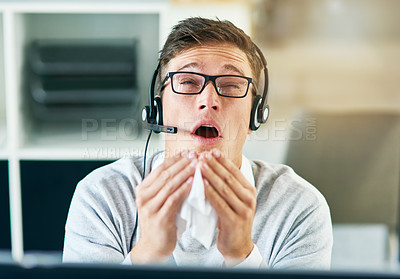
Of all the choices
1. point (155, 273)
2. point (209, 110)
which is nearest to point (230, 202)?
point (209, 110)

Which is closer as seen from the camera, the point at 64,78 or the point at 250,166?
the point at 250,166

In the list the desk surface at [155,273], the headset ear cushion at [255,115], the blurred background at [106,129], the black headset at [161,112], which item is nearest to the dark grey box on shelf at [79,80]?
the blurred background at [106,129]

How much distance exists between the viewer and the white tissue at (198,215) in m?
0.50

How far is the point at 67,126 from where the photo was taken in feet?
2.54

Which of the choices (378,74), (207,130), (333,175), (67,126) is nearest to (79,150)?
(67,126)

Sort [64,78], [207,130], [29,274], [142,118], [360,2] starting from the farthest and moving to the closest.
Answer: [360,2] → [64,78] → [142,118] → [207,130] → [29,274]

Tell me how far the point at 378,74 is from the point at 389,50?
0.17 meters

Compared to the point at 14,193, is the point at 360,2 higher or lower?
higher

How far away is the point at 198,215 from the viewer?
51cm

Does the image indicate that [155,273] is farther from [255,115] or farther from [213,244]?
[255,115]

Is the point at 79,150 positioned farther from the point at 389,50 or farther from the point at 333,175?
the point at 389,50

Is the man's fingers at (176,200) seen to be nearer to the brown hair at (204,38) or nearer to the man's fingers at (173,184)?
the man's fingers at (173,184)

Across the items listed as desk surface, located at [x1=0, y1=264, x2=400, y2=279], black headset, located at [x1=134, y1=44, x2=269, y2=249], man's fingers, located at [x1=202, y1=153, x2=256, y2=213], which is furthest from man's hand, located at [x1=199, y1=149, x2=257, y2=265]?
desk surface, located at [x1=0, y1=264, x2=400, y2=279]

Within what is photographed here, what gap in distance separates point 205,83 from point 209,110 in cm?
4
